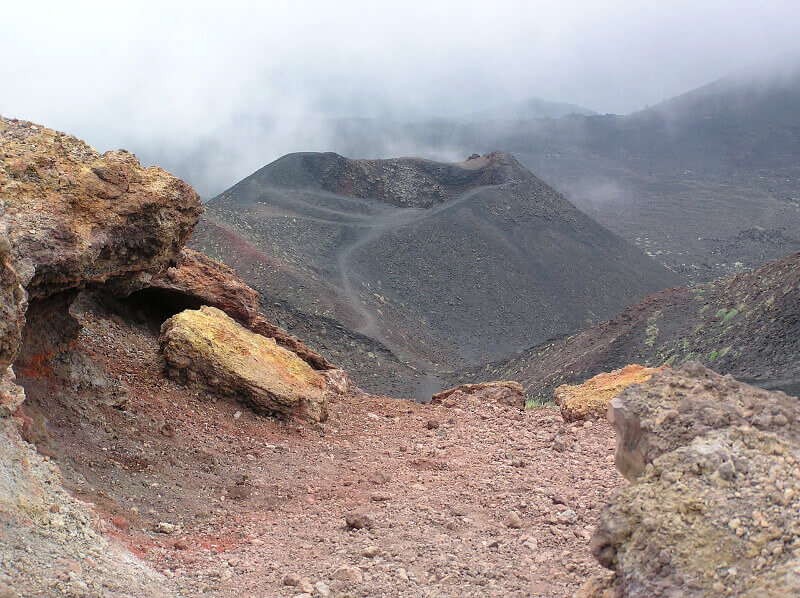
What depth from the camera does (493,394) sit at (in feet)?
36.5

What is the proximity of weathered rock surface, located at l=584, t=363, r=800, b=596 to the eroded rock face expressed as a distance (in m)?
4.84

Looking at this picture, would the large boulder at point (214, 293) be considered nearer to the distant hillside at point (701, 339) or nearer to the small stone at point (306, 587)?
the small stone at point (306, 587)

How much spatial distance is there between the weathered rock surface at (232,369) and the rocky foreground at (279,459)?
28mm

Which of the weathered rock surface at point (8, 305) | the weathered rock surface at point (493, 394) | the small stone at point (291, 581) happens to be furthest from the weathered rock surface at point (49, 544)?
the weathered rock surface at point (493, 394)

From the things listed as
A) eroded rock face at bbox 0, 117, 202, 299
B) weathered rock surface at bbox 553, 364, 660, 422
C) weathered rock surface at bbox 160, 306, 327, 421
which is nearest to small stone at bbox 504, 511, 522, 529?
weathered rock surface at bbox 553, 364, 660, 422

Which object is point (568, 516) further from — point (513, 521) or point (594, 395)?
point (594, 395)

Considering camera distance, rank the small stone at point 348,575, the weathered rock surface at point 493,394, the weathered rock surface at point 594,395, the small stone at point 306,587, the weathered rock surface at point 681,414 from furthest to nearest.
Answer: the weathered rock surface at point 493,394 < the weathered rock surface at point 594,395 < the small stone at point 348,575 < the small stone at point 306,587 < the weathered rock surface at point 681,414

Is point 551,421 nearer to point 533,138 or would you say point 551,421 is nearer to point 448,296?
point 448,296

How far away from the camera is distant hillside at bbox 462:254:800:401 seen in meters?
17.2

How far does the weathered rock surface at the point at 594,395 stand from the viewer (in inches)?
372

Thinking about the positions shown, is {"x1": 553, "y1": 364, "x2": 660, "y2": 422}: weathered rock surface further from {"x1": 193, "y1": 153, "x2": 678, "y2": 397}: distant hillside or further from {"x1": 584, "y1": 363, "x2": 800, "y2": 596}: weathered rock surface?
{"x1": 193, "y1": 153, "x2": 678, "y2": 397}: distant hillside

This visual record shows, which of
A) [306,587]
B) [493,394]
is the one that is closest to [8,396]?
[306,587]

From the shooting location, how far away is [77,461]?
6695 millimetres

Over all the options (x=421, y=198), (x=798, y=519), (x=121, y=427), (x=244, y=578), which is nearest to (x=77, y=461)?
(x=121, y=427)
